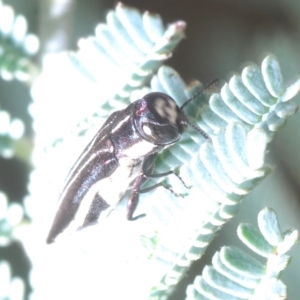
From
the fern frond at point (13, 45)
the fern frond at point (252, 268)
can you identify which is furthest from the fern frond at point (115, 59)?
the fern frond at point (252, 268)

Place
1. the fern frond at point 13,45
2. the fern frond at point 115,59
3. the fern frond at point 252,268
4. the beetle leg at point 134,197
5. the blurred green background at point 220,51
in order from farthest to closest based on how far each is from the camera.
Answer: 1. the blurred green background at point 220,51
2. the fern frond at point 13,45
3. the beetle leg at point 134,197
4. the fern frond at point 115,59
5. the fern frond at point 252,268

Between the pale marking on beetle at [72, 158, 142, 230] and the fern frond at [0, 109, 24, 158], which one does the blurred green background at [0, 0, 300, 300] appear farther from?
the pale marking on beetle at [72, 158, 142, 230]

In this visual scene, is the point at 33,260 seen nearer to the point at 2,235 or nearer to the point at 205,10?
the point at 2,235

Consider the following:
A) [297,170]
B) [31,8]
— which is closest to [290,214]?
[297,170]

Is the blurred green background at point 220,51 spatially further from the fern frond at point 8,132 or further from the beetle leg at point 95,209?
the beetle leg at point 95,209

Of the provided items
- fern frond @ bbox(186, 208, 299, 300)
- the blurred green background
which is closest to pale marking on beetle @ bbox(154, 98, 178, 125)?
the blurred green background
